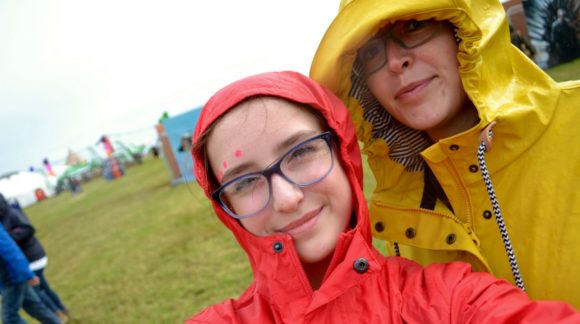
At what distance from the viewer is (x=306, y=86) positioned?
54.9 inches

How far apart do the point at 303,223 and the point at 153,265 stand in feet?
18.7

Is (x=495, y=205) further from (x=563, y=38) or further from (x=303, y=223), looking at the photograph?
(x=563, y=38)

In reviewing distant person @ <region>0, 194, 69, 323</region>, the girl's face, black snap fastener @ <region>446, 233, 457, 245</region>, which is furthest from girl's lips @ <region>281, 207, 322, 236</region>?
distant person @ <region>0, 194, 69, 323</region>

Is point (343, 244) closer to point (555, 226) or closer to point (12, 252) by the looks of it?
point (555, 226)

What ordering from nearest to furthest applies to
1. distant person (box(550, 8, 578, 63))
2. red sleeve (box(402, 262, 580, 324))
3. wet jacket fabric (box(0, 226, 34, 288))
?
red sleeve (box(402, 262, 580, 324)) → distant person (box(550, 8, 578, 63)) → wet jacket fabric (box(0, 226, 34, 288))

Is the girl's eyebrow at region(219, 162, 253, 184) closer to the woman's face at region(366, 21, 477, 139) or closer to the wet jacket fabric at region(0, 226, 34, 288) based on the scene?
the woman's face at region(366, 21, 477, 139)

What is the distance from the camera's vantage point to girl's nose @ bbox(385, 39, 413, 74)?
133 cm

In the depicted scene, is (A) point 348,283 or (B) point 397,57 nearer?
(A) point 348,283

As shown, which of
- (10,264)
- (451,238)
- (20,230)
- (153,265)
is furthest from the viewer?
(153,265)

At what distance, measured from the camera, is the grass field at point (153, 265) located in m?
4.57

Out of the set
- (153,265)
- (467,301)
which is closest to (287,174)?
(467,301)

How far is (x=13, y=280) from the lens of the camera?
4051 mm

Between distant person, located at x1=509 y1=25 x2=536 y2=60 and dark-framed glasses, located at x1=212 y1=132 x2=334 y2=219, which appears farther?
distant person, located at x1=509 y1=25 x2=536 y2=60

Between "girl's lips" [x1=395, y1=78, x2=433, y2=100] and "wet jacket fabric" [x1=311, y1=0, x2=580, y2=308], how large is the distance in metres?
0.13
